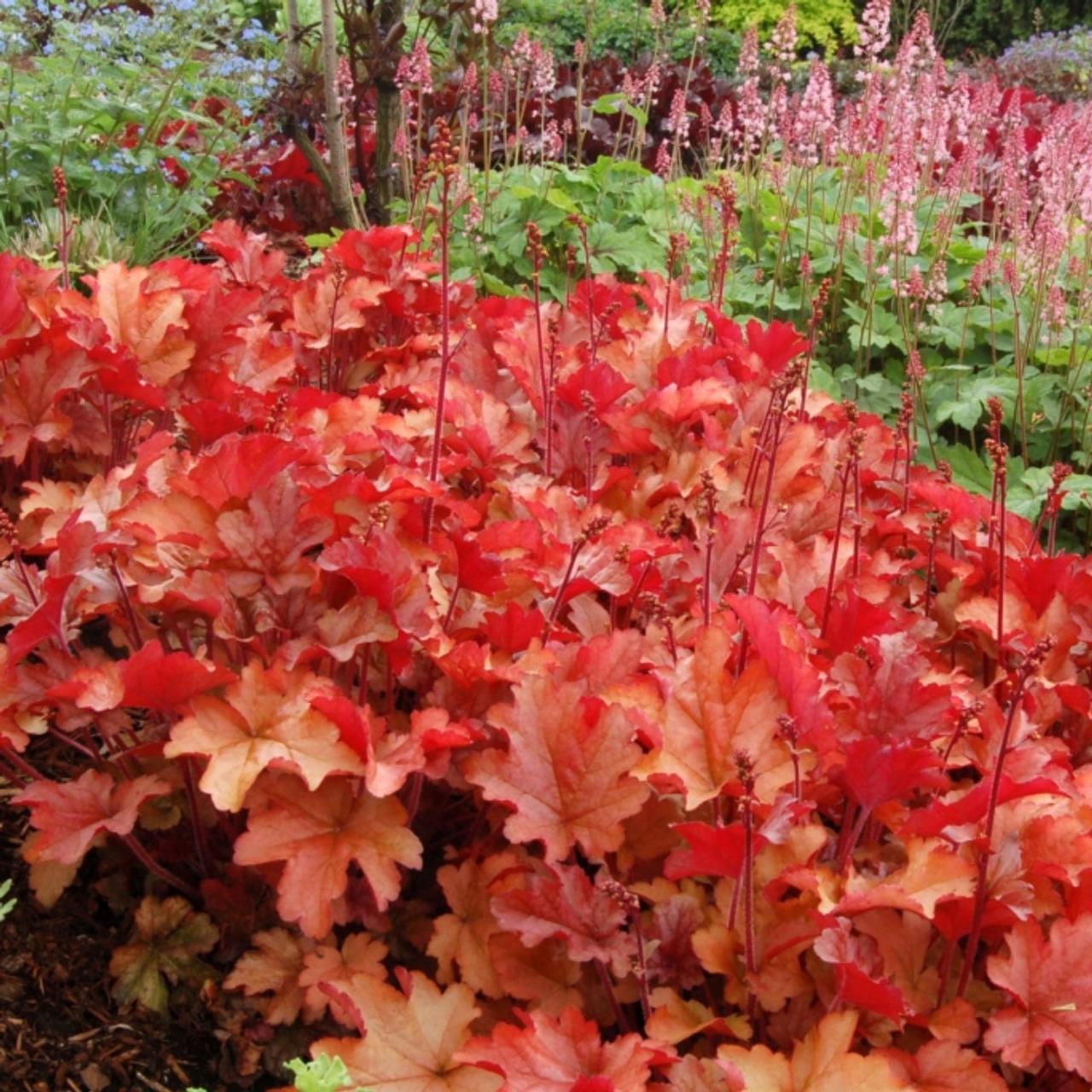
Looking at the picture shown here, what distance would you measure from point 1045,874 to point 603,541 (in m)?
0.67

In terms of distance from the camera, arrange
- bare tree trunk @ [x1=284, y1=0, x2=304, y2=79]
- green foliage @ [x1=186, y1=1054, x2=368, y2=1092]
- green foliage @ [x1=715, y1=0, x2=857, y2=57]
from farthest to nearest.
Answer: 1. green foliage @ [x1=715, y1=0, x2=857, y2=57]
2. bare tree trunk @ [x1=284, y1=0, x2=304, y2=79]
3. green foliage @ [x1=186, y1=1054, x2=368, y2=1092]

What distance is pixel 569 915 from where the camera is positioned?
1263mm

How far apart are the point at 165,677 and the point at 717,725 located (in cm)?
60

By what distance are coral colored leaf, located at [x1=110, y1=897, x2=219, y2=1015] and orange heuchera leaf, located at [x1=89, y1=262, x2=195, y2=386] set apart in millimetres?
852

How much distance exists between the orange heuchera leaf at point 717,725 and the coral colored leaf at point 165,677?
484mm

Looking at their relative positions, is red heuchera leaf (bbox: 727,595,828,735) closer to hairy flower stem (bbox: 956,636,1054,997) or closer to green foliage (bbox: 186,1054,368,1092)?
hairy flower stem (bbox: 956,636,1054,997)

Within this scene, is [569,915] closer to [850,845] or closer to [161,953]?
[850,845]

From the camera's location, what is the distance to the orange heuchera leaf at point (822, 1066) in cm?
112

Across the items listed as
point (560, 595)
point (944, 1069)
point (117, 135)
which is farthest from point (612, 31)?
point (944, 1069)

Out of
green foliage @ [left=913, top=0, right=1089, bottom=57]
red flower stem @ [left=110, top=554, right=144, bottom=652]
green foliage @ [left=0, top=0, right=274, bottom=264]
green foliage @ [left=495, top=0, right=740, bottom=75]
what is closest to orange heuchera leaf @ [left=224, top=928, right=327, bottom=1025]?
red flower stem @ [left=110, top=554, right=144, bottom=652]

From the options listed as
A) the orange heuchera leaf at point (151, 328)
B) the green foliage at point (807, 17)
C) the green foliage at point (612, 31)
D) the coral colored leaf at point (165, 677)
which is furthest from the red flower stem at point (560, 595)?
the green foliage at point (807, 17)

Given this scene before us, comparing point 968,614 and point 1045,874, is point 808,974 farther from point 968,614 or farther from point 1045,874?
point 968,614

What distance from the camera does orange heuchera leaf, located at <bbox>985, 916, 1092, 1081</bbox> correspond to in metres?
1.18

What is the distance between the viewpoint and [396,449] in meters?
1.73
